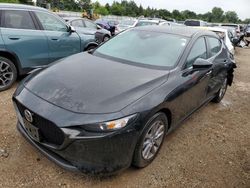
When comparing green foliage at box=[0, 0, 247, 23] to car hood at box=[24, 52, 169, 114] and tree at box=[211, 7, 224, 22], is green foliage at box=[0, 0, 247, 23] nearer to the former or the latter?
tree at box=[211, 7, 224, 22]

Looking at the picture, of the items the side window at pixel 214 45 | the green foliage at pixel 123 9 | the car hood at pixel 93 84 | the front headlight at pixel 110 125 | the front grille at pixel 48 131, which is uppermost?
the side window at pixel 214 45

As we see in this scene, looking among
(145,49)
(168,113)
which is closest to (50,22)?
(145,49)

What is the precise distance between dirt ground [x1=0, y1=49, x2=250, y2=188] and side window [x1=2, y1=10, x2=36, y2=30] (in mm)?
1585

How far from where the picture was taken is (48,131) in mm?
2461

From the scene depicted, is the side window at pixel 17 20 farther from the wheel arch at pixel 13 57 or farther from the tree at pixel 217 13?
the tree at pixel 217 13

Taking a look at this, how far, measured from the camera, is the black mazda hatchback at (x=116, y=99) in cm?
236

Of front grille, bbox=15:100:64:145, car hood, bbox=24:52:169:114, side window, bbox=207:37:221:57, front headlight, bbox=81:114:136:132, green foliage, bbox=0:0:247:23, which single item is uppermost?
side window, bbox=207:37:221:57

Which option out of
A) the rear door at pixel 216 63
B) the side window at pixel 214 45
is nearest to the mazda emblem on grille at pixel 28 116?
the rear door at pixel 216 63

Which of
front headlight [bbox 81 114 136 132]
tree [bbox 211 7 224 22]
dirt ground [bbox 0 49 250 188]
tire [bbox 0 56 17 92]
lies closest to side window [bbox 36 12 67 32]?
tire [bbox 0 56 17 92]

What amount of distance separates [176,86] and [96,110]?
120 cm

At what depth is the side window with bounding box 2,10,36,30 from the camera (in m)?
4.92

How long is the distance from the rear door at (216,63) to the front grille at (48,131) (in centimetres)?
281

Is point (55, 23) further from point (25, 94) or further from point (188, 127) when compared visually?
point (188, 127)

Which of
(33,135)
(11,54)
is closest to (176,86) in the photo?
(33,135)
